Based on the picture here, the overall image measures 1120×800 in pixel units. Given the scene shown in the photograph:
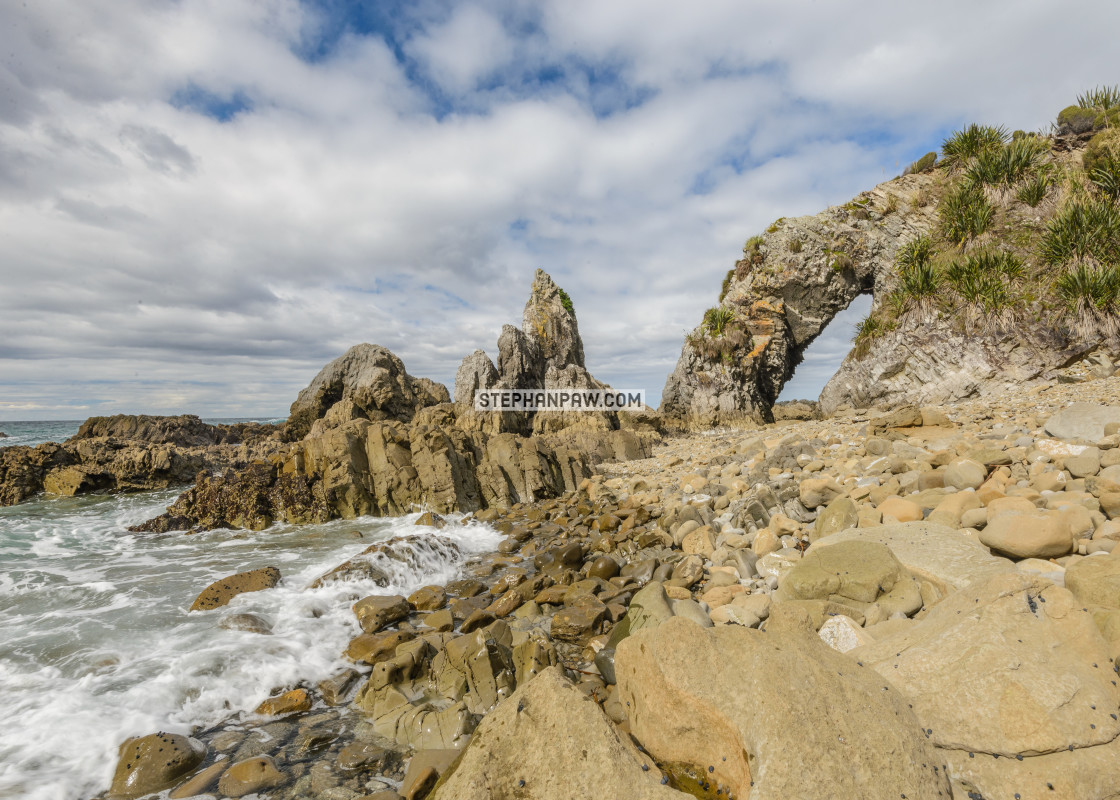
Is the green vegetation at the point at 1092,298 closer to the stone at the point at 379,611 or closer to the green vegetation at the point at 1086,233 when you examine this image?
the green vegetation at the point at 1086,233

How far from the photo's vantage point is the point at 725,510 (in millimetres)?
10164

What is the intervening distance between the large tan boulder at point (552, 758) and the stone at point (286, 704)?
11.5 ft

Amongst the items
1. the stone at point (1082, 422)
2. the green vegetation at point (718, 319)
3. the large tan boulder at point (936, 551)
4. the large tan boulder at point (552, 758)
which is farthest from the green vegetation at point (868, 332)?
the large tan boulder at point (552, 758)

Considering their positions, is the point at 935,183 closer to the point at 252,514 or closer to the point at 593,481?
the point at 593,481

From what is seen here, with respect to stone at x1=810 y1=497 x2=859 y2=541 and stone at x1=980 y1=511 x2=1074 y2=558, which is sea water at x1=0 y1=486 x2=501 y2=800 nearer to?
stone at x1=810 y1=497 x2=859 y2=541

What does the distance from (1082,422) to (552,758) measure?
926cm

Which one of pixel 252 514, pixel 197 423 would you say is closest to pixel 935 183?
pixel 252 514

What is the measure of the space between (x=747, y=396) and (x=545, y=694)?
28.4 metres

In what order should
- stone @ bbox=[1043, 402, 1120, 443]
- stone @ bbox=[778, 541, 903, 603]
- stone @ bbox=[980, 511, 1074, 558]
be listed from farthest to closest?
stone @ bbox=[1043, 402, 1120, 443]
stone @ bbox=[778, 541, 903, 603]
stone @ bbox=[980, 511, 1074, 558]

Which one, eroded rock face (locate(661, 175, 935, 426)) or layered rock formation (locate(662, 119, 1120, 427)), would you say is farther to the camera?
eroded rock face (locate(661, 175, 935, 426))

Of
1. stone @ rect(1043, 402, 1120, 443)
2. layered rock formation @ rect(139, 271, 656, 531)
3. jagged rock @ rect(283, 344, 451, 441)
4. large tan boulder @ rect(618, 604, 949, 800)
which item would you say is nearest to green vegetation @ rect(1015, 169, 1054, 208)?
stone @ rect(1043, 402, 1120, 443)

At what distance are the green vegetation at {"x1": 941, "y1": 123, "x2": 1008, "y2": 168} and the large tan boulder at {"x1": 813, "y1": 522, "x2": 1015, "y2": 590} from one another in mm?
23589

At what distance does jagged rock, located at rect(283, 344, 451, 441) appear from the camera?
3066 centimetres

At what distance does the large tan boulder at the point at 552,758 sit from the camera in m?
2.87
